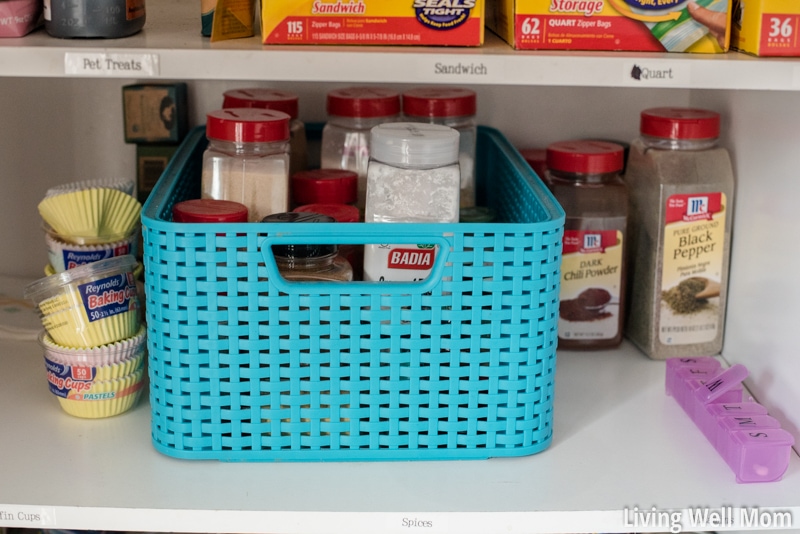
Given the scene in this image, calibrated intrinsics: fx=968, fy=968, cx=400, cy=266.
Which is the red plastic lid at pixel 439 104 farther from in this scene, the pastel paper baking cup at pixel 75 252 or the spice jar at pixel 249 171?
the pastel paper baking cup at pixel 75 252

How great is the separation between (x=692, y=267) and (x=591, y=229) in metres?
0.12

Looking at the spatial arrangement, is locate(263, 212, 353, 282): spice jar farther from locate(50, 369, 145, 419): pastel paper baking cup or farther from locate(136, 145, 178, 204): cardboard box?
locate(136, 145, 178, 204): cardboard box

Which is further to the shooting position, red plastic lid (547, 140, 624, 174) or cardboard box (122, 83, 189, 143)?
cardboard box (122, 83, 189, 143)

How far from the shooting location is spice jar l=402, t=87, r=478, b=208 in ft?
3.74

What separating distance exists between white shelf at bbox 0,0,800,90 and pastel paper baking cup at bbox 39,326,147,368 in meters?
0.28

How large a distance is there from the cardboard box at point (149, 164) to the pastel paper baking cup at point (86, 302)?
324mm

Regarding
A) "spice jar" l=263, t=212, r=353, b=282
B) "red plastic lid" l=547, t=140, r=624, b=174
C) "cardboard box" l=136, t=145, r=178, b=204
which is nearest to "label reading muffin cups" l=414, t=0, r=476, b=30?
"spice jar" l=263, t=212, r=353, b=282

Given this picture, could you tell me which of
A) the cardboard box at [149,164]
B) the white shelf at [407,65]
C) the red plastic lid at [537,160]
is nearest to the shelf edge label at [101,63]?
the white shelf at [407,65]

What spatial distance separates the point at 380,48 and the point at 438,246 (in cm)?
20

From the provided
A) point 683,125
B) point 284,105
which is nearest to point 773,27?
point 683,125

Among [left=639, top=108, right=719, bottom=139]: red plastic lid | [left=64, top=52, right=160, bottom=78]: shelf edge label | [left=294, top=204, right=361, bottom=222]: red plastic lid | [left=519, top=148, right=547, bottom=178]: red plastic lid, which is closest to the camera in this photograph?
[left=64, top=52, right=160, bottom=78]: shelf edge label

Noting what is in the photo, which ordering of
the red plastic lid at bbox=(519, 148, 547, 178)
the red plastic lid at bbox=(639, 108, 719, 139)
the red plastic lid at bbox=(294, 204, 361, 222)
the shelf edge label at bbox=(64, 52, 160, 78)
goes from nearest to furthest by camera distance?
the shelf edge label at bbox=(64, 52, 160, 78) < the red plastic lid at bbox=(294, 204, 361, 222) < the red plastic lid at bbox=(639, 108, 719, 139) < the red plastic lid at bbox=(519, 148, 547, 178)

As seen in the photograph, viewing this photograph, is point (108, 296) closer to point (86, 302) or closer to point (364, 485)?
point (86, 302)

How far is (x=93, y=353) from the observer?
97 cm
